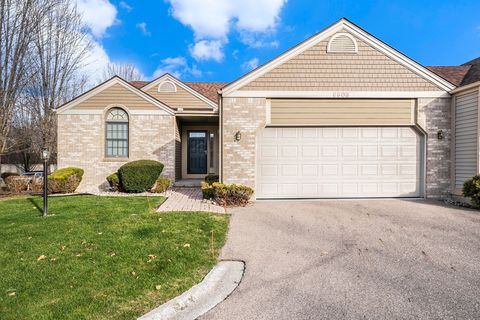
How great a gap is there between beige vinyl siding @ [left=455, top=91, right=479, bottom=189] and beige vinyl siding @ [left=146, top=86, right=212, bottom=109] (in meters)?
12.0

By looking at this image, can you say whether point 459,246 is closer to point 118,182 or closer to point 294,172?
point 294,172

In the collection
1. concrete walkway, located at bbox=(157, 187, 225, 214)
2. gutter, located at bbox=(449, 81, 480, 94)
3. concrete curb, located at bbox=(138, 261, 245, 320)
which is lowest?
concrete curb, located at bbox=(138, 261, 245, 320)

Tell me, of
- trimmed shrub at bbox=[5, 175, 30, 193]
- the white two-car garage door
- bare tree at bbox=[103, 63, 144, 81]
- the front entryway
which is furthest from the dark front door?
bare tree at bbox=[103, 63, 144, 81]

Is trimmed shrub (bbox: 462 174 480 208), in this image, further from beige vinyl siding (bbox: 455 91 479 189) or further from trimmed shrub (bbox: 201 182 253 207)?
trimmed shrub (bbox: 201 182 253 207)

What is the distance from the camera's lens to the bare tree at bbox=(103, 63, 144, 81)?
28875mm

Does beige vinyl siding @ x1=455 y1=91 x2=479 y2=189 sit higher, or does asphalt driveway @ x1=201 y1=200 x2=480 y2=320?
beige vinyl siding @ x1=455 y1=91 x2=479 y2=189

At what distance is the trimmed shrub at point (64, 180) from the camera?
10.5m

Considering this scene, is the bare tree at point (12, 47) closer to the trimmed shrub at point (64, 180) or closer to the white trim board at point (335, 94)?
the trimmed shrub at point (64, 180)

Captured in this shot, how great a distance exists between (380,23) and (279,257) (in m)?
12.3

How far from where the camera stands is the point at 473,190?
24.6 feet

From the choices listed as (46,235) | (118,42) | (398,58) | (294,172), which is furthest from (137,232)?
(118,42)

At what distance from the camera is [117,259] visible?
4117 millimetres

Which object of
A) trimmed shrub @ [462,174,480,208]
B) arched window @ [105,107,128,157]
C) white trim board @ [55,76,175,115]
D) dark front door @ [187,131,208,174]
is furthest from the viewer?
dark front door @ [187,131,208,174]

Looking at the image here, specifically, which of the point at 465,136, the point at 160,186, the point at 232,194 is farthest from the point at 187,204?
the point at 465,136
